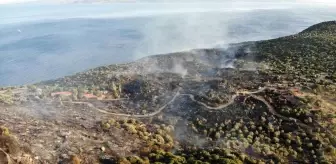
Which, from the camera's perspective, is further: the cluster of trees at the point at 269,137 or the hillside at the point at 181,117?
the cluster of trees at the point at 269,137

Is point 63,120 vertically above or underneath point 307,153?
above

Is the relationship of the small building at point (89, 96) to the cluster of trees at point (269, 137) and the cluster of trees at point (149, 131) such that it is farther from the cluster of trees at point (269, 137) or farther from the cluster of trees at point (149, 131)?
the cluster of trees at point (269, 137)

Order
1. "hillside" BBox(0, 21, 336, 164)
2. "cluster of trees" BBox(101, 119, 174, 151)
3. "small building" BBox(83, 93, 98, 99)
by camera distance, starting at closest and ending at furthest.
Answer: "hillside" BBox(0, 21, 336, 164) < "cluster of trees" BBox(101, 119, 174, 151) < "small building" BBox(83, 93, 98, 99)

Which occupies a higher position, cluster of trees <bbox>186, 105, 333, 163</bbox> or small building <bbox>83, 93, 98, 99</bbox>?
small building <bbox>83, 93, 98, 99</bbox>

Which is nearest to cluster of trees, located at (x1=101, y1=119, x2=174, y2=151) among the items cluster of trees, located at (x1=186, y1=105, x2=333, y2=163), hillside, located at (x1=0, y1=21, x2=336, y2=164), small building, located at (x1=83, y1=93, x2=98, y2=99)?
hillside, located at (x1=0, y1=21, x2=336, y2=164)

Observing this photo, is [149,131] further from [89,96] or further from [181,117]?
[89,96]

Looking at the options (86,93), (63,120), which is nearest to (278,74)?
(86,93)

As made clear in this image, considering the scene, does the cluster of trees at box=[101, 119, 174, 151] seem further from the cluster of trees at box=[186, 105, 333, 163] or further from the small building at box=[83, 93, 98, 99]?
the small building at box=[83, 93, 98, 99]

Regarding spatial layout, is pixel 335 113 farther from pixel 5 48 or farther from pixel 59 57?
pixel 5 48

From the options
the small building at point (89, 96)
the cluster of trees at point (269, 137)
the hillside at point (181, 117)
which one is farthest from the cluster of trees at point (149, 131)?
the small building at point (89, 96)
